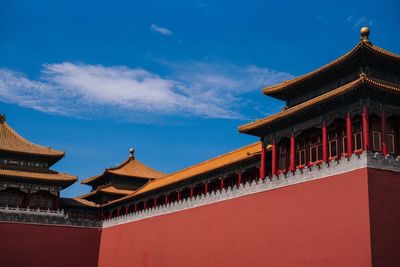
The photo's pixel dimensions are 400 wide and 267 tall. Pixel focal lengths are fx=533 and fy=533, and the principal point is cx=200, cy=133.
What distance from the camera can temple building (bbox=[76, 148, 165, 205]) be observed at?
150 feet

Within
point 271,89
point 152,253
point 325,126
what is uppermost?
point 271,89

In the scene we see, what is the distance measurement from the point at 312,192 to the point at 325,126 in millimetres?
2893

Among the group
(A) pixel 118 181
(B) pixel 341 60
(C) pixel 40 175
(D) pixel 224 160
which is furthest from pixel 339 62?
(A) pixel 118 181

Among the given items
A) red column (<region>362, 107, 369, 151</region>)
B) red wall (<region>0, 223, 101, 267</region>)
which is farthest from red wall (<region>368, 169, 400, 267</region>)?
red wall (<region>0, 223, 101, 267</region>)

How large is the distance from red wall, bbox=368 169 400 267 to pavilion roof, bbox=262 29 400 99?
506 centimetres

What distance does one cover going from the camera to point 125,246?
37.3m

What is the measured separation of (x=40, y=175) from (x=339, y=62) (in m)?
27.5

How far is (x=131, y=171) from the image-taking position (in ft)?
158

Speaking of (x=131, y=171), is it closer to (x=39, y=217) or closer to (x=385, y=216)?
(x=39, y=217)

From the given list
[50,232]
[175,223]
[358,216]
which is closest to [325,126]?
[358,216]

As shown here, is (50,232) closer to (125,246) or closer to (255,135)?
(125,246)

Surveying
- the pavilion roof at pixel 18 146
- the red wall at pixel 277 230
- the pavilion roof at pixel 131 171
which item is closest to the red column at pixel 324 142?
the red wall at pixel 277 230

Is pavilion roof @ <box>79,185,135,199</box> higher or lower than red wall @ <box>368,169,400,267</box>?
higher

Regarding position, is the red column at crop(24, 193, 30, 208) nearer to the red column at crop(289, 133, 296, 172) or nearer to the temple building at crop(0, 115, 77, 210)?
the temple building at crop(0, 115, 77, 210)
